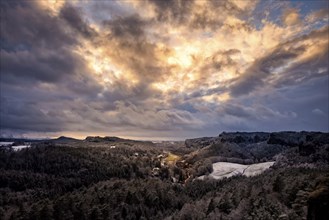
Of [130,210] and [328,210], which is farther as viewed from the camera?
[130,210]

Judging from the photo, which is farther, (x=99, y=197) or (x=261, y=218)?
(x=99, y=197)

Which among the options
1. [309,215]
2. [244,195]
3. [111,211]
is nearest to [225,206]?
[244,195]

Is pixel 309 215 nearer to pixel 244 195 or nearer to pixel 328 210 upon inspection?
pixel 328 210

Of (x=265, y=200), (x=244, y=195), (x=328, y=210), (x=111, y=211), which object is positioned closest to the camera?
(x=328, y=210)

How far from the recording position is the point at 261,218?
93812 millimetres

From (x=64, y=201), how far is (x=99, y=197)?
124 feet

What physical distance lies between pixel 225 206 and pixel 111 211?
2580 inches

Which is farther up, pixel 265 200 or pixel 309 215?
pixel 309 215

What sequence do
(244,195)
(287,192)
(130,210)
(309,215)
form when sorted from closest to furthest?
(309,215) → (287,192) → (244,195) → (130,210)

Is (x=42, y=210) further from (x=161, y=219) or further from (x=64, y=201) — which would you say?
(x=161, y=219)

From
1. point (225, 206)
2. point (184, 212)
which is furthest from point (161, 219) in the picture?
point (225, 206)

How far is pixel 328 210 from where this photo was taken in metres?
33.9

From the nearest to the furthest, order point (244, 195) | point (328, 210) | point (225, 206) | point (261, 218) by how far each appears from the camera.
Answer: point (328, 210) < point (261, 218) < point (225, 206) < point (244, 195)

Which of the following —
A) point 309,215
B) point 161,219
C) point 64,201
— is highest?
point 309,215
